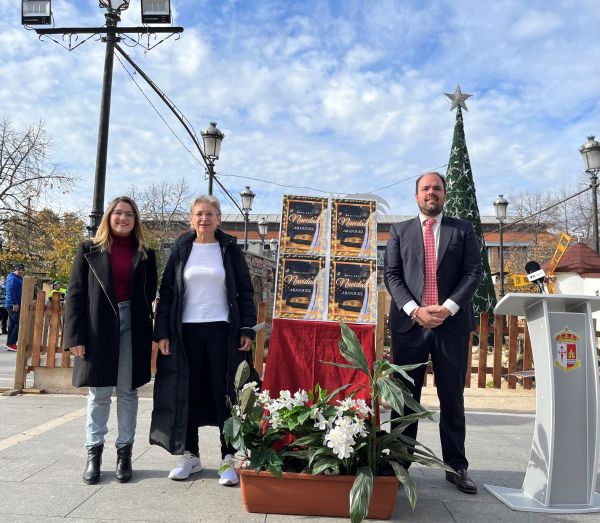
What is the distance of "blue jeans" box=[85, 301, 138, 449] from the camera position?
3.46m

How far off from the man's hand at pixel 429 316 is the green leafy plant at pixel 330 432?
508 mm

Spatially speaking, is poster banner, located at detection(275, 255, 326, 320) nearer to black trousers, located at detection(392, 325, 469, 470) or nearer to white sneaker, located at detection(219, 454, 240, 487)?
black trousers, located at detection(392, 325, 469, 470)

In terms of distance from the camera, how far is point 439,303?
3473 millimetres

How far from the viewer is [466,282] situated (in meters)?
3.46

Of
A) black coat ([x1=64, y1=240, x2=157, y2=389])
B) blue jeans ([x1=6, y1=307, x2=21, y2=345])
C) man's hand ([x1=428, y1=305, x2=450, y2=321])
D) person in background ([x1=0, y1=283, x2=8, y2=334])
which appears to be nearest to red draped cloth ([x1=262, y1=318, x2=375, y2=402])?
man's hand ([x1=428, y1=305, x2=450, y2=321])

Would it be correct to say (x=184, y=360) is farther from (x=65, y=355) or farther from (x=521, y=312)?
(x=65, y=355)

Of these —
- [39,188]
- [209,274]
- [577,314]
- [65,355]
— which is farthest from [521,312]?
[39,188]

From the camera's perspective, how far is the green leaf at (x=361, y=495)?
99.4 inches

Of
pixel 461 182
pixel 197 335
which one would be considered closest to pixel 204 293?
pixel 197 335

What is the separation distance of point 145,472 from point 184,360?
936 millimetres

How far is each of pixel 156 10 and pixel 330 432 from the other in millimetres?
6558

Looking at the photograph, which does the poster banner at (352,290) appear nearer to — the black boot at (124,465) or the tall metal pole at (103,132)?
the black boot at (124,465)

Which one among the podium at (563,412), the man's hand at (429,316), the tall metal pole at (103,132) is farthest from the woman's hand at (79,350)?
the tall metal pole at (103,132)

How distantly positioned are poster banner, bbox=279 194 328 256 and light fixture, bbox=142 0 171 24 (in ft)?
15.6
